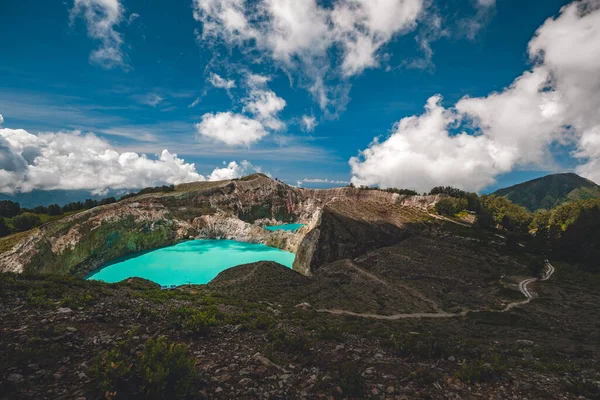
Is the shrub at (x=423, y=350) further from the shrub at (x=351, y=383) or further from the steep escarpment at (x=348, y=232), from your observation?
the steep escarpment at (x=348, y=232)

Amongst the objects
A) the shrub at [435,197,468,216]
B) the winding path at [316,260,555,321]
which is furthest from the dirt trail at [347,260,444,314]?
the shrub at [435,197,468,216]

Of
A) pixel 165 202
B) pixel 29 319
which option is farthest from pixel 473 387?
pixel 165 202

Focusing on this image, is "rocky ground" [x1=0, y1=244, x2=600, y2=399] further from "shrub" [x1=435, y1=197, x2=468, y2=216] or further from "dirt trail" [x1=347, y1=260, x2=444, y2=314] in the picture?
"shrub" [x1=435, y1=197, x2=468, y2=216]

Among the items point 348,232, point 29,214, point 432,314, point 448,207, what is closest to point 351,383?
point 432,314

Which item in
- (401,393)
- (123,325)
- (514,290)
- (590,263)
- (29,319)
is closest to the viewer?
(401,393)

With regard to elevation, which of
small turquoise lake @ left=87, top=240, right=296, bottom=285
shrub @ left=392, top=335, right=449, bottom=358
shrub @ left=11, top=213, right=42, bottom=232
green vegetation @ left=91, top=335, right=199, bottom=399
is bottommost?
small turquoise lake @ left=87, top=240, right=296, bottom=285

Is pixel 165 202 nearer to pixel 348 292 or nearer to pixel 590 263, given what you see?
pixel 348 292
